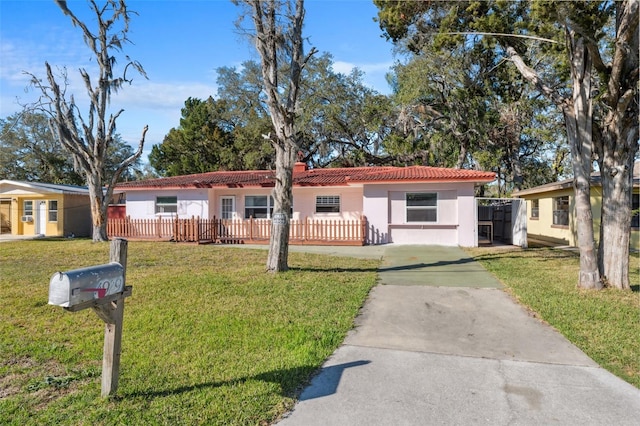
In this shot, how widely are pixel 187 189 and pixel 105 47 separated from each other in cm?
710

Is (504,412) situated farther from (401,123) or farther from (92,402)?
(401,123)

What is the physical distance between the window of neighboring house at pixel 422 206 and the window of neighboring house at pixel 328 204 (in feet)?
10.8

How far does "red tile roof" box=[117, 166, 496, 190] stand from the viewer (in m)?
14.9

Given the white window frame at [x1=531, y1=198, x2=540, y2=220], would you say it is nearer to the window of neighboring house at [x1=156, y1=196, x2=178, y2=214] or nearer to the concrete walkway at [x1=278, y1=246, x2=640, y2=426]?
the concrete walkway at [x1=278, y1=246, x2=640, y2=426]

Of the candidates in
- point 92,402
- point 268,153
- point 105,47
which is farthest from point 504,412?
point 268,153

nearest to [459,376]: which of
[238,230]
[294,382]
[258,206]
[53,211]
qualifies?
[294,382]

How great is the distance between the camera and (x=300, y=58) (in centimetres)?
900

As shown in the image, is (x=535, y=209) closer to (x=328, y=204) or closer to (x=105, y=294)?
(x=328, y=204)

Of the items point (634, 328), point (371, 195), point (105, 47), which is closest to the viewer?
point (634, 328)

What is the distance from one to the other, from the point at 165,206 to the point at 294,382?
1746cm

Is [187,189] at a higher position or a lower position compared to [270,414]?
higher

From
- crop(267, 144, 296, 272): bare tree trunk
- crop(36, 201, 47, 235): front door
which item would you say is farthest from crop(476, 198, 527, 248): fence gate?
crop(36, 201, 47, 235): front door

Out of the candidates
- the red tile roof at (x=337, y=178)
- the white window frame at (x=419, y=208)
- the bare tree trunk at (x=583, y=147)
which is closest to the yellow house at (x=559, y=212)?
the red tile roof at (x=337, y=178)

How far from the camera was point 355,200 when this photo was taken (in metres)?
17.5
